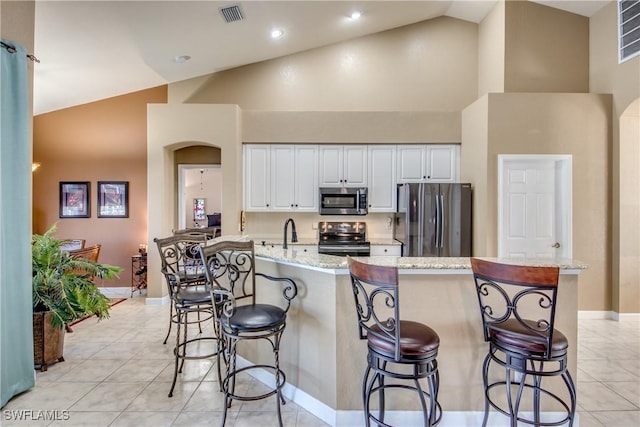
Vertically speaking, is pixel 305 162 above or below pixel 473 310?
above

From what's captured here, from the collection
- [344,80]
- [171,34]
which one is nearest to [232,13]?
[171,34]

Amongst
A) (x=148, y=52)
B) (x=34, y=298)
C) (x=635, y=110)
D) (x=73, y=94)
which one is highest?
(x=148, y=52)

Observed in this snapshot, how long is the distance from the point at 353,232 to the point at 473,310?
3.19 meters

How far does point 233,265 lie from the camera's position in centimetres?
253

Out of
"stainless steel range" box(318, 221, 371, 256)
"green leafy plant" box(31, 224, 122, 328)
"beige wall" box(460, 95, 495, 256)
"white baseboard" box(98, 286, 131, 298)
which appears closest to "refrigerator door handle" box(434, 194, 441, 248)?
"beige wall" box(460, 95, 495, 256)

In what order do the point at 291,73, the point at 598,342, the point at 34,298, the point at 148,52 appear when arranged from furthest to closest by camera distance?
the point at 291,73
the point at 148,52
the point at 598,342
the point at 34,298

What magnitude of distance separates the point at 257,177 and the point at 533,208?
12.8ft

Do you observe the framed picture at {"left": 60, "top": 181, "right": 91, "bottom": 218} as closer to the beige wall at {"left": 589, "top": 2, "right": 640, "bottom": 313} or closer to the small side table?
the small side table

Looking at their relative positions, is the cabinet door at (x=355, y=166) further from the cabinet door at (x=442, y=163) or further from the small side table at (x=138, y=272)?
the small side table at (x=138, y=272)

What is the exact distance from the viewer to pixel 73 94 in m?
4.98

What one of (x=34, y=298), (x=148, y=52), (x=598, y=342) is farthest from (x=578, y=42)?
(x=34, y=298)

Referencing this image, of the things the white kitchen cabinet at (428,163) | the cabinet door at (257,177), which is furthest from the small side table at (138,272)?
the white kitchen cabinet at (428,163)

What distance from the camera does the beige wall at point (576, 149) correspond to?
414cm

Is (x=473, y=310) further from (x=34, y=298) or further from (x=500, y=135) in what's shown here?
(x=34, y=298)
